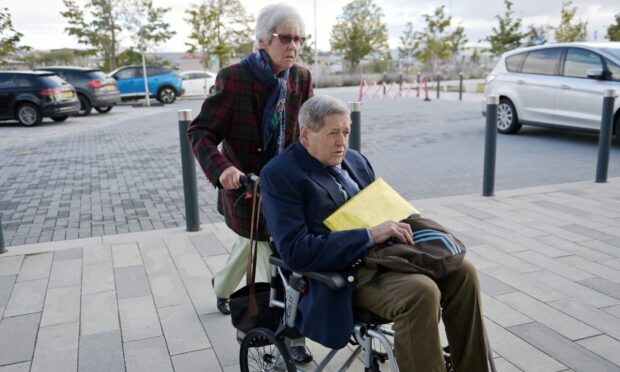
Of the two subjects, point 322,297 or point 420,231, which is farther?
point 420,231

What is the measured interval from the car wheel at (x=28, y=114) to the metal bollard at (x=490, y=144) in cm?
1304

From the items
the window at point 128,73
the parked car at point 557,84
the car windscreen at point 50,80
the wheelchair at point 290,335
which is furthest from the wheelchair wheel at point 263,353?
the window at point 128,73

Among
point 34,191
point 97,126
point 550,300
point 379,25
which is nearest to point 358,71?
point 379,25

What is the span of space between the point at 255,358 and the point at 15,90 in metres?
15.1

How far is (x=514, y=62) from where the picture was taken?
38.5 feet

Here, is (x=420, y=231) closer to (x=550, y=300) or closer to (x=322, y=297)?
(x=322, y=297)

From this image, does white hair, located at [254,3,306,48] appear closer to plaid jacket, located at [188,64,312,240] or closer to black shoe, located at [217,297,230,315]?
plaid jacket, located at [188,64,312,240]

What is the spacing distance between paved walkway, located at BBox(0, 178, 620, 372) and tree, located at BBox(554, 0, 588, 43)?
111 feet

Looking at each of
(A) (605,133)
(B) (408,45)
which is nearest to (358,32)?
(B) (408,45)

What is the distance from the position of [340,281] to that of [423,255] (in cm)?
35

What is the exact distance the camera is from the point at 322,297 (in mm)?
2354

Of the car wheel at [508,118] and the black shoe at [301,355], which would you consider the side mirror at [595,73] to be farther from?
the black shoe at [301,355]

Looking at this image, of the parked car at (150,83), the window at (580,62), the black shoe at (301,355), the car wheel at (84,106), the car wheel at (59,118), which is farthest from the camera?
the parked car at (150,83)

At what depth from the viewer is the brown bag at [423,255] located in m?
2.34
